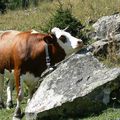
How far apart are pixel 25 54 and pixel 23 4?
31341 millimetres

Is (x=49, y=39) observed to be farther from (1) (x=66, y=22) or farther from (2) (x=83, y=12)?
(2) (x=83, y=12)

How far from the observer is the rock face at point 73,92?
30.0 ft

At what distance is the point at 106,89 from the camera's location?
9.29 metres

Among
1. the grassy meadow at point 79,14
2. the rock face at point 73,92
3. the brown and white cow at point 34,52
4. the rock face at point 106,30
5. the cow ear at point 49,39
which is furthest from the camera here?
the grassy meadow at point 79,14

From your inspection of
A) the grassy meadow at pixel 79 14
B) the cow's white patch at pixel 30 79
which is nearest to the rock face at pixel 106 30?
the grassy meadow at pixel 79 14

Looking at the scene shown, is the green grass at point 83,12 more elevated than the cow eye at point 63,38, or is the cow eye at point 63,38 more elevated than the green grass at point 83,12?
the cow eye at point 63,38

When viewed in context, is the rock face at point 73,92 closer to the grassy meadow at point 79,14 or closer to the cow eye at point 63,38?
the cow eye at point 63,38

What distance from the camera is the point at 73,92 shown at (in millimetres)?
9281

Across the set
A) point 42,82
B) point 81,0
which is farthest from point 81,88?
point 81,0

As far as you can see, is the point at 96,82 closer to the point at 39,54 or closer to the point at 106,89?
the point at 106,89

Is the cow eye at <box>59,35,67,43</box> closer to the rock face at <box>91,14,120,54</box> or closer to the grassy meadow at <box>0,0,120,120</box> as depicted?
the grassy meadow at <box>0,0,120,120</box>

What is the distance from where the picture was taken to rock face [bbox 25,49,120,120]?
9156 mm

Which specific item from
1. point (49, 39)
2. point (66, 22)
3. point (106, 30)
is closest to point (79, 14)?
point (106, 30)

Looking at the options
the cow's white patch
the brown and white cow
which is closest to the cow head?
the brown and white cow
